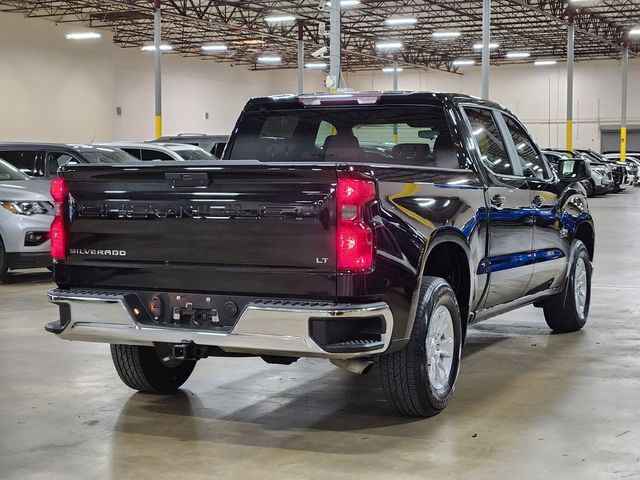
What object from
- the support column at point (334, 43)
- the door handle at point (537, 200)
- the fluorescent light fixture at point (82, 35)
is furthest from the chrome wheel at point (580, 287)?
the fluorescent light fixture at point (82, 35)

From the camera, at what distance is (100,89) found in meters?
43.6

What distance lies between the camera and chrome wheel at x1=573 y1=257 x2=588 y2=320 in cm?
813

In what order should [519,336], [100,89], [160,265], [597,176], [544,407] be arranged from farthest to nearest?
[100,89], [597,176], [519,336], [544,407], [160,265]

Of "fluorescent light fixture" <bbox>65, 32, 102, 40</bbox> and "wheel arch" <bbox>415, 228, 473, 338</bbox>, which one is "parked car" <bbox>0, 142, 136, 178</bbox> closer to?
"wheel arch" <bbox>415, 228, 473, 338</bbox>

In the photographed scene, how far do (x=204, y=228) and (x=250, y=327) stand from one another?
1.86 ft

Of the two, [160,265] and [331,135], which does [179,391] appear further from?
[331,135]

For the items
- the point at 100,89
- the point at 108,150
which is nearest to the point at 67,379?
the point at 108,150

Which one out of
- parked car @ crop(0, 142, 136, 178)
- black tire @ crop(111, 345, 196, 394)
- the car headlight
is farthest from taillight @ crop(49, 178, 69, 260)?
parked car @ crop(0, 142, 136, 178)

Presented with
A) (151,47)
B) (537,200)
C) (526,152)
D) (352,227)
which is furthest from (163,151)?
(151,47)

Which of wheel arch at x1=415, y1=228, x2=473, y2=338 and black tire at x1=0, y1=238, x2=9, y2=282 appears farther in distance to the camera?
black tire at x1=0, y1=238, x2=9, y2=282

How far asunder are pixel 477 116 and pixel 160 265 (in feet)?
8.54

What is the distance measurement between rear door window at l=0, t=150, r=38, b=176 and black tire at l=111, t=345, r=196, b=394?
8.28 meters

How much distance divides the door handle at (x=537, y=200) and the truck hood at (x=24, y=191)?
21.2 ft

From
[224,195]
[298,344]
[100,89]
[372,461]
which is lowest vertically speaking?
[372,461]
